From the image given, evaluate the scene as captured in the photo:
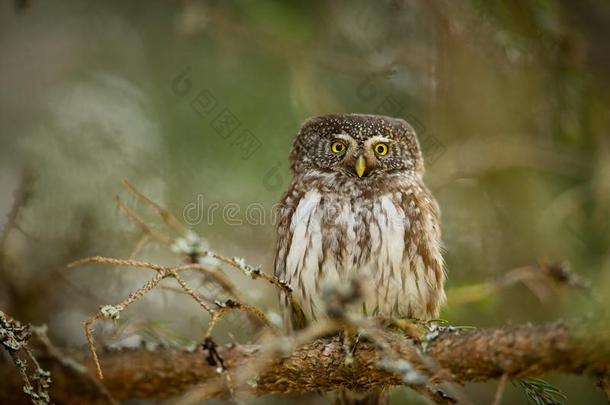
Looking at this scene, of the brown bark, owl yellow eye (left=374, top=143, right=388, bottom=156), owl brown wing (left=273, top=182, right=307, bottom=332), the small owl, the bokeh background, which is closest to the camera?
the brown bark

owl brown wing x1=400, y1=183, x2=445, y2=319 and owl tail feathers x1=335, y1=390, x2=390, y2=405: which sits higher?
owl brown wing x1=400, y1=183, x2=445, y2=319

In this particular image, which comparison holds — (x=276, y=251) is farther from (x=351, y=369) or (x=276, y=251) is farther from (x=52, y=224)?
(x=52, y=224)

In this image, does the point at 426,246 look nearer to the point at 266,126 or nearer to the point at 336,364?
the point at 336,364

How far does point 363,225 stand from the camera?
3.52 meters

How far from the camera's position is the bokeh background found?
4.04 m

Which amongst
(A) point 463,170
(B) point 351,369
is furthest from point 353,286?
(A) point 463,170

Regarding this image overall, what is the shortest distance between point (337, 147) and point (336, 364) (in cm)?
150

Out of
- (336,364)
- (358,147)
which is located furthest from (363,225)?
(336,364)

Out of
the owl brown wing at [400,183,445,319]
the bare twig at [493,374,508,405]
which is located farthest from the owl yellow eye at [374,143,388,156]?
the bare twig at [493,374,508,405]

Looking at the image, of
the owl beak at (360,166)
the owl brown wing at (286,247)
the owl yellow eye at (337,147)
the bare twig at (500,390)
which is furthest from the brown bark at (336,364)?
the owl yellow eye at (337,147)

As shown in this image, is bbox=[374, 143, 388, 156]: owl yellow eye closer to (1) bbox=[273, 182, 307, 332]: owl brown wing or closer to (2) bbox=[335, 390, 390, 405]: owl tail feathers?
(1) bbox=[273, 182, 307, 332]: owl brown wing

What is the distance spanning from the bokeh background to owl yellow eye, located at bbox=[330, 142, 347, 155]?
23.9 inches

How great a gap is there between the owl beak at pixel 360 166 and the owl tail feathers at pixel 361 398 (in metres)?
1.29

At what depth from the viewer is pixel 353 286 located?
1.96 m
